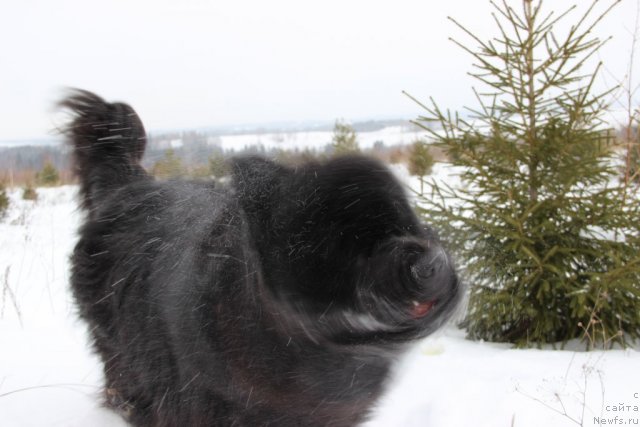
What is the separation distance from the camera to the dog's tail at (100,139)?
195 cm

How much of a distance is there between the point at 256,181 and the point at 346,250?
307mm

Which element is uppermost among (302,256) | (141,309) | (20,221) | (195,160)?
(195,160)

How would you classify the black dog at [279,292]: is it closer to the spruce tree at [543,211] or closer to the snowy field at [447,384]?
the snowy field at [447,384]

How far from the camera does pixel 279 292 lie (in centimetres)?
114

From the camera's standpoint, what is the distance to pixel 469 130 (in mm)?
3357

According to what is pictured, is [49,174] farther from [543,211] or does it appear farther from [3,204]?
[3,204]

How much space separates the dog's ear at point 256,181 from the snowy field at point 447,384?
2.15 feet

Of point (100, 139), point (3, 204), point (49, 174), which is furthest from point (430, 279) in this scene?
point (3, 204)

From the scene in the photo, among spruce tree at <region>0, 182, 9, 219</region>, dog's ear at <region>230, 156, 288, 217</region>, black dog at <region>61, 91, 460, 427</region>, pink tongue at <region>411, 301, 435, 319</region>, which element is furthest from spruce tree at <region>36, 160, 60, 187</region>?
spruce tree at <region>0, 182, 9, 219</region>

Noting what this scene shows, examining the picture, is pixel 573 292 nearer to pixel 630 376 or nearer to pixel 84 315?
pixel 630 376

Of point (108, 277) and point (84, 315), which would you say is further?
point (84, 315)

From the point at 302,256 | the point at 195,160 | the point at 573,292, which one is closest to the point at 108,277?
the point at 195,160

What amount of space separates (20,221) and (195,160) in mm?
7473

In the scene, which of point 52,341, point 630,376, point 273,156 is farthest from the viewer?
point 52,341
